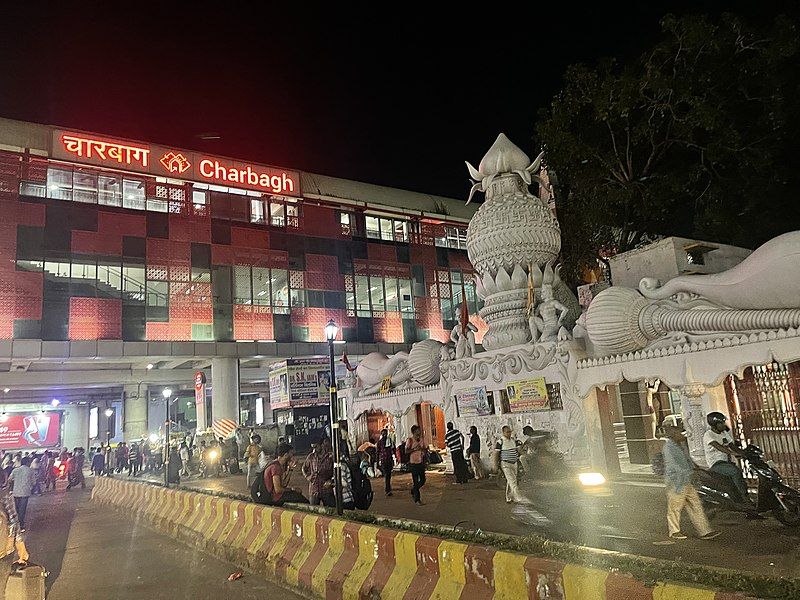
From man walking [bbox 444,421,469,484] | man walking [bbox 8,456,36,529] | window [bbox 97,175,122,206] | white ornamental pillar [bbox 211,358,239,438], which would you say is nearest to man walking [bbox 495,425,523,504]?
man walking [bbox 444,421,469,484]

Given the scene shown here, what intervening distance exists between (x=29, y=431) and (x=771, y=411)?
2064 inches

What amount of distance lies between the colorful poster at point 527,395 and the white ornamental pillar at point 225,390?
21.2 m

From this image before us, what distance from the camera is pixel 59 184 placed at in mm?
33469

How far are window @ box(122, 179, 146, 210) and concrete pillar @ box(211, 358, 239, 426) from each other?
1035 centimetres

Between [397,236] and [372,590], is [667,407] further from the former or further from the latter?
[397,236]

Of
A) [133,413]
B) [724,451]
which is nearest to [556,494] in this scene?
[724,451]

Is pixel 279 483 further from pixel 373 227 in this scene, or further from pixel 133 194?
pixel 373 227

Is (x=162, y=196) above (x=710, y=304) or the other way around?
above

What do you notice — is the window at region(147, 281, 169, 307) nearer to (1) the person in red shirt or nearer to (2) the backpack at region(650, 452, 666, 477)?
(1) the person in red shirt

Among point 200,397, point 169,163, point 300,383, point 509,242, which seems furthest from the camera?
point 169,163

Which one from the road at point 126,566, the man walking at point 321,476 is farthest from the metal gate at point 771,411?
the road at point 126,566

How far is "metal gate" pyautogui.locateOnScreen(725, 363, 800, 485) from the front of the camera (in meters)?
10.5

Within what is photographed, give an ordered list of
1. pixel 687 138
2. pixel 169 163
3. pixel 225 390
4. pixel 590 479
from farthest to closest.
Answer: pixel 169 163
pixel 225 390
pixel 687 138
pixel 590 479

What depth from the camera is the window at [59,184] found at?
109 feet
